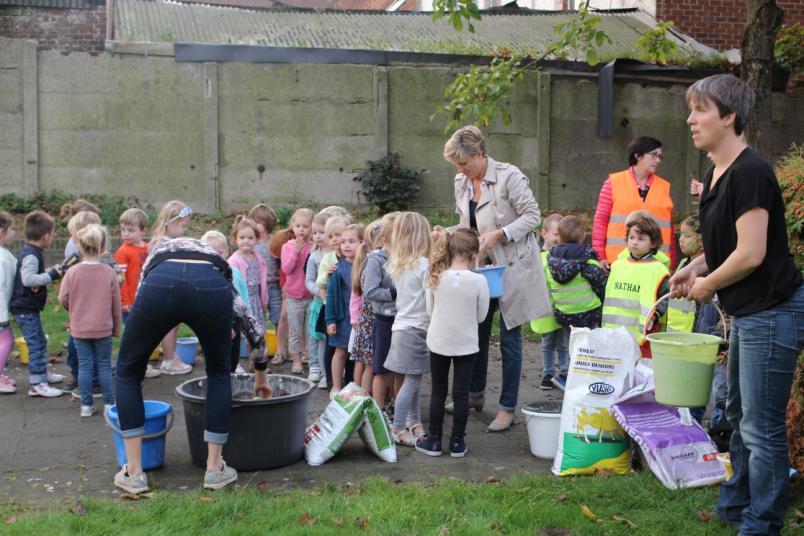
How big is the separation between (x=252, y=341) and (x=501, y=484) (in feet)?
5.64

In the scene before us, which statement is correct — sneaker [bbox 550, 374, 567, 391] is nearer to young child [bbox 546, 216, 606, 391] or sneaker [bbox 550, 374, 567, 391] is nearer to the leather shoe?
young child [bbox 546, 216, 606, 391]

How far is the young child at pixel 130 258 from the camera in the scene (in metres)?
8.43

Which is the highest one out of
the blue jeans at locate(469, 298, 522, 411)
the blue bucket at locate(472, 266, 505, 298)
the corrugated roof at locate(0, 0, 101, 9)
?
the corrugated roof at locate(0, 0, 101, 9)

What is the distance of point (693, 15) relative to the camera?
64.6ft

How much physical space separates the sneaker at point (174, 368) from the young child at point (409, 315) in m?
3.17

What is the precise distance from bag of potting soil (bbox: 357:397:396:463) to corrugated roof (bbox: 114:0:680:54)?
1273 centimetres

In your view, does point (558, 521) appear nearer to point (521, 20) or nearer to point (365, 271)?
point (365, 271)

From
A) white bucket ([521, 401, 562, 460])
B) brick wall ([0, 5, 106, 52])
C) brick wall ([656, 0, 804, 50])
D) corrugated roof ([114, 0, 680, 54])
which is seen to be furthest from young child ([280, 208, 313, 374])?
brick wall ([656, 0, 804, 50])

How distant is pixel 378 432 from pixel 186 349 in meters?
3.88

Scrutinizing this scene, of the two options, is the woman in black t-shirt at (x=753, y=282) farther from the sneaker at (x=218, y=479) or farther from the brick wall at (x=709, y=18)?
the brick wall at (x=709, y=18)

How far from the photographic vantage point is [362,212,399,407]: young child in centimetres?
655

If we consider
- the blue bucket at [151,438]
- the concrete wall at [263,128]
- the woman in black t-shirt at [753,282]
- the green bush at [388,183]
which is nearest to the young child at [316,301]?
the blue bucket at [151,438]

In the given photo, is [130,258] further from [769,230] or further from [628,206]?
[769,230]

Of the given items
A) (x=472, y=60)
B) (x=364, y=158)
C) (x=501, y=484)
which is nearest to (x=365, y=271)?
(x=501, y=484)
